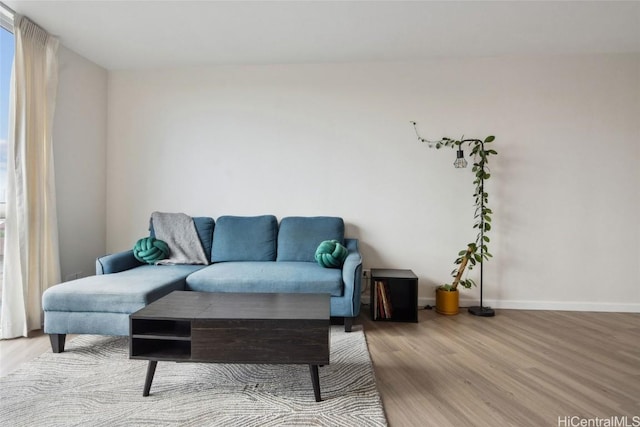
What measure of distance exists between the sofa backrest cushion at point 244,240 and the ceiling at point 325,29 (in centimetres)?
168

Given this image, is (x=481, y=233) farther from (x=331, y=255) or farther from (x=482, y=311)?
(x=331, y=255)

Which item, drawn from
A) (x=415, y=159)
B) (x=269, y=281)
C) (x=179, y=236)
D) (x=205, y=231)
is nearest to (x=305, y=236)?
(x=269, y=281)

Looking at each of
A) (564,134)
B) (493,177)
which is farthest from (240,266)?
(564,134)

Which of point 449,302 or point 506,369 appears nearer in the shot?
point 506,369

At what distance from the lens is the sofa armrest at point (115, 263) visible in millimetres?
2508

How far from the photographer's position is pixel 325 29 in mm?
2668

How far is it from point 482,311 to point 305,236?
180 cm

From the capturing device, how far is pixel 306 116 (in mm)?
3328

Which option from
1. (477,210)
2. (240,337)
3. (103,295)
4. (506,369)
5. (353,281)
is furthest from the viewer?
(477,210)

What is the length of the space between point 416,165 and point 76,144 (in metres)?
3.37

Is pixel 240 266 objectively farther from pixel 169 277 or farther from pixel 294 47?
pixel 294 47

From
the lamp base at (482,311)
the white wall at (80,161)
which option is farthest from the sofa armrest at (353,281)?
the white wall at (80,161)

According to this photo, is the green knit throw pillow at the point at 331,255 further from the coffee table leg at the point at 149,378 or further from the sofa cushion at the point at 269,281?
the coffee table leg at the point at 149,378

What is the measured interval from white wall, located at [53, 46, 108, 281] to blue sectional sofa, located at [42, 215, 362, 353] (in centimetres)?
70
